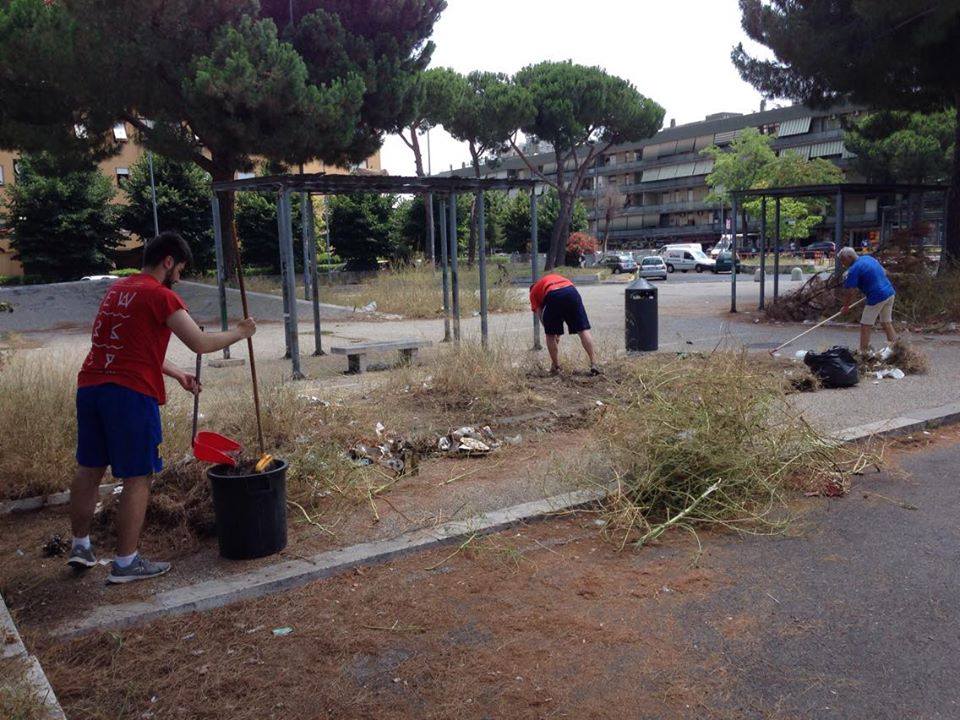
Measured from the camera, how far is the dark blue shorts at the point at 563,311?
8.66m

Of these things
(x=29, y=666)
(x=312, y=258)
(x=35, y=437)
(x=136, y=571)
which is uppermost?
(x=312, y=258)

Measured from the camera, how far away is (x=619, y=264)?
167 feet

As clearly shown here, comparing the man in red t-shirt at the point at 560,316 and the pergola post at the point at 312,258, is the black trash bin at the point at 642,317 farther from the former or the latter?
the pergola post at the point at 312,258

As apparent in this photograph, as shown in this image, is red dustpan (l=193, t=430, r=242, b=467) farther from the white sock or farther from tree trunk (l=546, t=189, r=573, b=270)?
tree trunk (l=546, t=189, r=573, b=270)

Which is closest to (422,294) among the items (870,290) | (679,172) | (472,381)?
(870,290)

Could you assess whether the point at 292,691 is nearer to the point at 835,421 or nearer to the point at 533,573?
the point at 533,573

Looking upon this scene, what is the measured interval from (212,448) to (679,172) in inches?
3206

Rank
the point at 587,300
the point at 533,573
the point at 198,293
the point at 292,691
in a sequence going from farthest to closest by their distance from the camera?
1. the point at 587,300
2. the point at 198,293
3. the point at 533,573
4. the point at 292,691

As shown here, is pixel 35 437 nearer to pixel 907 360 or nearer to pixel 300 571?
pixel 300 571

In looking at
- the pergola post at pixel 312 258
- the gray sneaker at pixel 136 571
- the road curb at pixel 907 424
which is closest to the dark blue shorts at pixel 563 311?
the road curb at pixel 907 424

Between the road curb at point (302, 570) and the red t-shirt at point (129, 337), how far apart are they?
0.99 m

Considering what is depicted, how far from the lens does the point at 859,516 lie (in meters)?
4.84

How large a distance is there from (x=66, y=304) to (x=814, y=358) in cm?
1774

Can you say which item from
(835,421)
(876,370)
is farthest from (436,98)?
(835,421)
